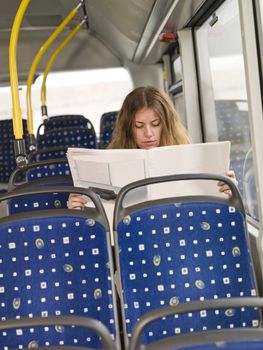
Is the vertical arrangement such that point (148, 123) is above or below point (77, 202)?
above

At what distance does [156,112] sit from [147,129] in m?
0.11

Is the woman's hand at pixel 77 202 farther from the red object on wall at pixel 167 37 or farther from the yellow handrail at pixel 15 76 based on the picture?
the red object on wall at pixel 167 37

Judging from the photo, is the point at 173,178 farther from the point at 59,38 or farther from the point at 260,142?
the point at 59,38

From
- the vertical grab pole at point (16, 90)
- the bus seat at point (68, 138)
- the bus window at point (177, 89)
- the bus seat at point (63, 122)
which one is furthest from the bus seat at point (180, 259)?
the bus window at point (177, 89)

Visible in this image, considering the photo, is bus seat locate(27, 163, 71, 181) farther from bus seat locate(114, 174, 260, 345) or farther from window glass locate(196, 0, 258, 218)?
bus seat locate(114, 174, 260, 345)

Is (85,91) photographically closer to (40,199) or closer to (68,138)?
(68,138)

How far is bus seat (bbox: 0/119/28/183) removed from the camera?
18.7 feet

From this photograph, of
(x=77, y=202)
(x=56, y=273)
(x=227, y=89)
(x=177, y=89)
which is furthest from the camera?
(x=177, y=89)

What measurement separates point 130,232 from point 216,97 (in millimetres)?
2925

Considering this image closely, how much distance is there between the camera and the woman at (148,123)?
2.75 metres

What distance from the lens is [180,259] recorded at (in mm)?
1946

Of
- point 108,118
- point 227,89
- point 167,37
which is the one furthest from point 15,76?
point 108,118

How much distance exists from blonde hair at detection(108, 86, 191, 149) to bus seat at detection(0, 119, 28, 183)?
316 centimetres

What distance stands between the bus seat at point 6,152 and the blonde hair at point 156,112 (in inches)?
124
